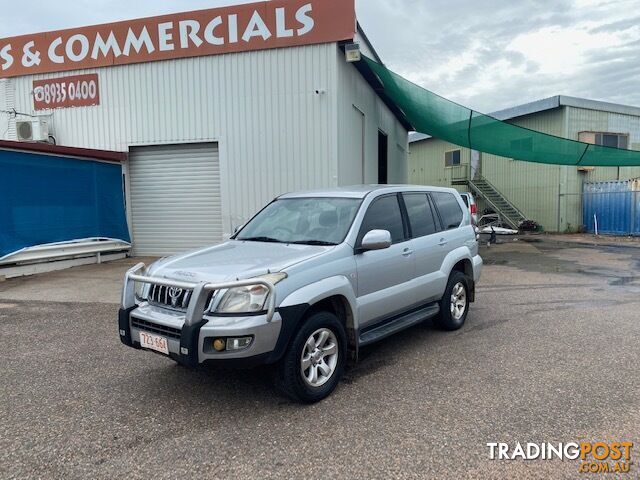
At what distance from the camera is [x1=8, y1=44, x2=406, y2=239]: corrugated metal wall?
39.1 feet

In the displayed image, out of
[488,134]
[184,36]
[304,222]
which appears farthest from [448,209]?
[184,36]

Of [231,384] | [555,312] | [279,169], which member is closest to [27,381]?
[231,384]

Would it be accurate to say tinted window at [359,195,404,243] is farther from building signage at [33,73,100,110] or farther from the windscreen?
building signage at [33,73,100,110]

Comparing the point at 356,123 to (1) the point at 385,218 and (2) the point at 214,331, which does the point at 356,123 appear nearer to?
(1) the point at 385,218

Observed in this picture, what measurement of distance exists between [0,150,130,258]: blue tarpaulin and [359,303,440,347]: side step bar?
919cm

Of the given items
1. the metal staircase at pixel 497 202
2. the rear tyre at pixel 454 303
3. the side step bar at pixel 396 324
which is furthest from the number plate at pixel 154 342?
the metal staircase at pixel 497 202

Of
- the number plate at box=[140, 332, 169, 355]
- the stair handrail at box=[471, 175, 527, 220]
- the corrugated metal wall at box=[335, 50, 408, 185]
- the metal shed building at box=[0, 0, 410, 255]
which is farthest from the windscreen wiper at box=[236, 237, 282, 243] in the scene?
the stair handrail at box=[471, 175, 527, 220]

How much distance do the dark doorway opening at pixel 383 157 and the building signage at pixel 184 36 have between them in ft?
22.7

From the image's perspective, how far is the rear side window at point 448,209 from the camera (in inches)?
233

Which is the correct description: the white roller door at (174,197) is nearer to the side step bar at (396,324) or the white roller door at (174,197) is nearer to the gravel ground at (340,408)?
the gravel ground at (340,408)

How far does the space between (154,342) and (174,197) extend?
10.4m

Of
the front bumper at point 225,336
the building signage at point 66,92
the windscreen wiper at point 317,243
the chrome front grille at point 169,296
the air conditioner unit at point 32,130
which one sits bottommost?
the front bumper at point 225,336

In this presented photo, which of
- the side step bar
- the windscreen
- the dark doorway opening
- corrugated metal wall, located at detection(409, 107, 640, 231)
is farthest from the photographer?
corrugated metal wall, located at detection(409, 107, 640, 231)

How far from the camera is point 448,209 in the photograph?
240 inches
